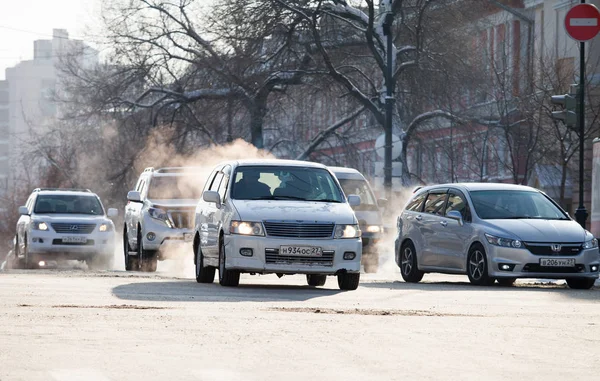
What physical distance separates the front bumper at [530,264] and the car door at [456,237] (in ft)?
3.06

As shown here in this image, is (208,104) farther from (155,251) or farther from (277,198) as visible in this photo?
(277,198)

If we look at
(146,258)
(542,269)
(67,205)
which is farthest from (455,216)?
(67,205)

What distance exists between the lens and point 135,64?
155ft

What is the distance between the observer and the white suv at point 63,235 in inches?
1283

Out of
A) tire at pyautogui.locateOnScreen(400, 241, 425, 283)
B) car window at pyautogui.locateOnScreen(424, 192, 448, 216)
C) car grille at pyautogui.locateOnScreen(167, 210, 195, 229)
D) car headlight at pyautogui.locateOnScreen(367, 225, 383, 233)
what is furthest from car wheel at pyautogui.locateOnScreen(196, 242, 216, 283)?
car headlight at pyautogui.locateOnScreen(367, 225, 383, 233)

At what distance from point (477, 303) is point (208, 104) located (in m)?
30.7

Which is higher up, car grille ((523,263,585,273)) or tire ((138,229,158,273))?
car grille ((523,263,585,273))

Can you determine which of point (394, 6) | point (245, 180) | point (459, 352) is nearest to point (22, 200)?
point (394, 6)

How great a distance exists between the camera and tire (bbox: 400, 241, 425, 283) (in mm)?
25159

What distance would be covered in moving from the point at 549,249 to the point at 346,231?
405 centimetres

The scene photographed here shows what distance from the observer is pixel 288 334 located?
41.7 feet

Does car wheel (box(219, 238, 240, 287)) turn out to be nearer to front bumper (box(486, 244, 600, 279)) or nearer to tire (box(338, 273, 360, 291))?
tire (box(338, 273, 360, 291))

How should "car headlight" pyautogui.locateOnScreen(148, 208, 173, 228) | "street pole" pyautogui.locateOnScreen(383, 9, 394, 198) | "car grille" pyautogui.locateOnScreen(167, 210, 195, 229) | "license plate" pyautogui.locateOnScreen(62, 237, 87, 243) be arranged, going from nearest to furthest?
"car headlight" pyautogui.locateOnScreen(148, 208, 173, 228), "car grille" pyautogui.locateOnScreen(167, 210, 195, 229), "license plate" pyautogui.locateOnScreen(62, 237, 87, 243), "street pole" pyautogui.locateOnScreen(383, 9, 394, 198)

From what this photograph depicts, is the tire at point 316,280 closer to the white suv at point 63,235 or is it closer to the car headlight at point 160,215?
the car headlight at point 160,215
